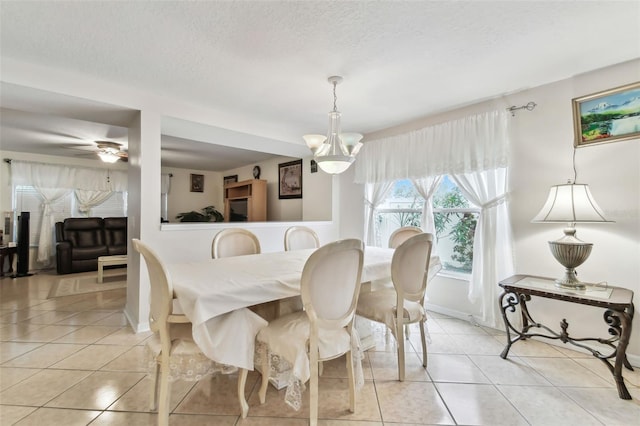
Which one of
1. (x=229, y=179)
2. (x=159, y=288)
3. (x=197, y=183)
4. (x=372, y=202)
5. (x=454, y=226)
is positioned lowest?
(x=159, y=288)

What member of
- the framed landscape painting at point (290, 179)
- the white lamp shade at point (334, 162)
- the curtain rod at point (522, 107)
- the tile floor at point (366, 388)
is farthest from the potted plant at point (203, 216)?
the curtain rod at point (522, 107)

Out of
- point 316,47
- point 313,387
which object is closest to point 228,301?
point 313,387

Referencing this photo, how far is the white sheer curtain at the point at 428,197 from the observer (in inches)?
125

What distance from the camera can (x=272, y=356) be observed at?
5.03 ft

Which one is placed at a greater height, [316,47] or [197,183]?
[316,47]

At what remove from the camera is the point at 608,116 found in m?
2.11

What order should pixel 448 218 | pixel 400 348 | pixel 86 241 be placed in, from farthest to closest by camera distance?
pixel 86 241, pixel 448 218, pixel 400 348

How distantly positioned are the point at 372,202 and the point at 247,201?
114 inches

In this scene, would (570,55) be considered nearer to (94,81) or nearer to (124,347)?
(94,81)

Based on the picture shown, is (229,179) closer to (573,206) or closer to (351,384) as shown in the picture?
(351,384)

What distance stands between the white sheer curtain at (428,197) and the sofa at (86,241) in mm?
5715

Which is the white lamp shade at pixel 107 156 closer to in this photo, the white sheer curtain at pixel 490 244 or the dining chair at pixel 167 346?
the dining chair at pixel 167 346

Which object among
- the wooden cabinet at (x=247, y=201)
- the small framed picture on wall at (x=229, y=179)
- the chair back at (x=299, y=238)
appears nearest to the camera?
the chair back at (x=299, y=238)

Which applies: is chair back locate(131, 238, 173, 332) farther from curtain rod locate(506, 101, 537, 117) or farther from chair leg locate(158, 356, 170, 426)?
curtain rod locate(506, 101, 537, 117)
